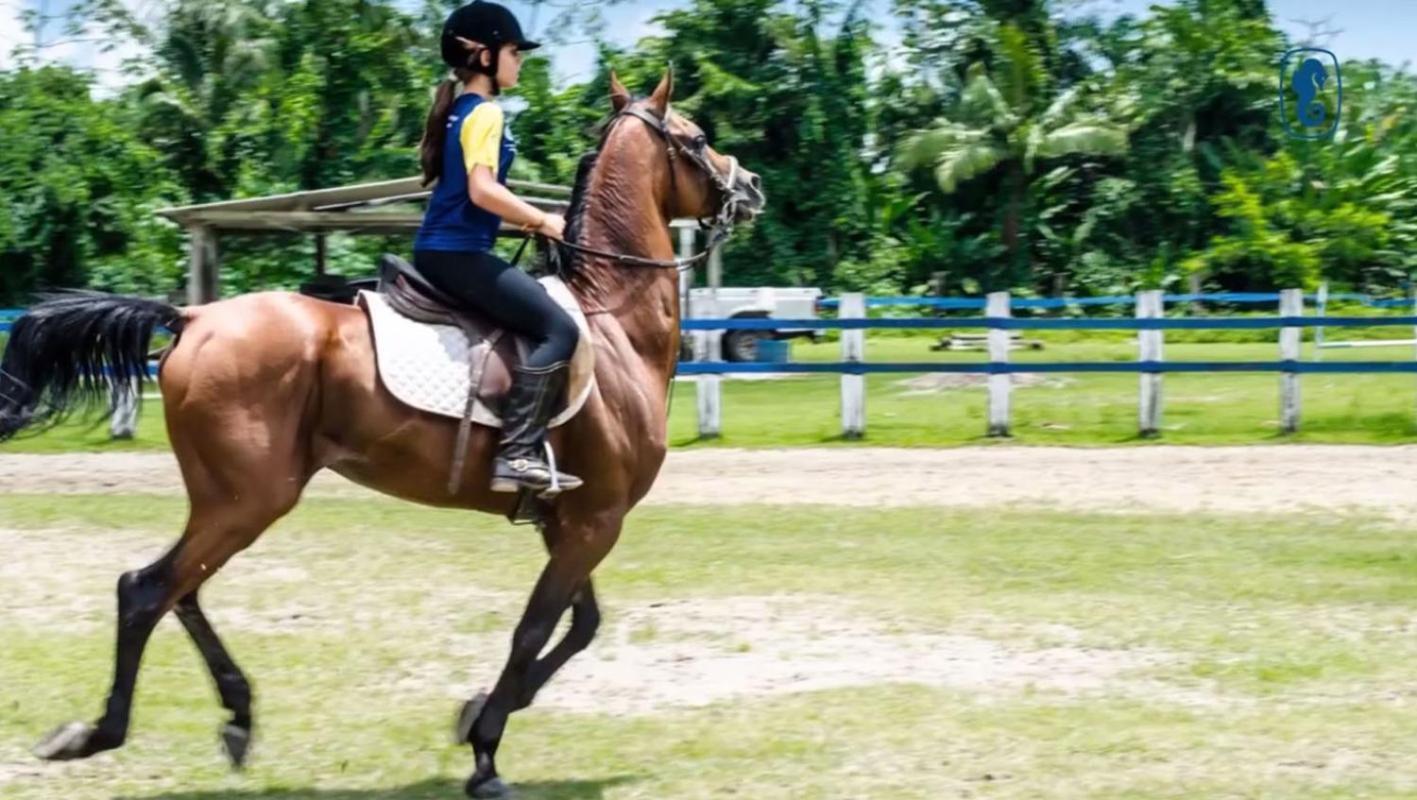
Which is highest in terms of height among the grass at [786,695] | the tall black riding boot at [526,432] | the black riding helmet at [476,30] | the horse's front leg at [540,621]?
the black riding helmet at [476,30]

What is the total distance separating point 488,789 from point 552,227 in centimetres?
203

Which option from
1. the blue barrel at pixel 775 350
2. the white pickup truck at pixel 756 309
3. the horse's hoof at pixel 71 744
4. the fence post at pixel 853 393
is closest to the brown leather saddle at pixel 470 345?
the horse's hoof at pixel 71 744

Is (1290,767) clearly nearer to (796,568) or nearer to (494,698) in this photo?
(494,698)

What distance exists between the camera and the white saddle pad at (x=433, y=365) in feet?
19.9

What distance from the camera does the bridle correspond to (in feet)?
21.9

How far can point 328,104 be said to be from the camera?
32.8m

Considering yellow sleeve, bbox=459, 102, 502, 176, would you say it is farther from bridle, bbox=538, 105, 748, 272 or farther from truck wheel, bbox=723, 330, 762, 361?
truck wheel, bbox=723, 330, 762, 361

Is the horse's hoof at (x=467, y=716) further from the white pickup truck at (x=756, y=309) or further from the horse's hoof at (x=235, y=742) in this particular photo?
the white pickup truck at (x=756, y=309)

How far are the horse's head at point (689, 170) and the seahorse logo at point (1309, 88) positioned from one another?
25.4 meters

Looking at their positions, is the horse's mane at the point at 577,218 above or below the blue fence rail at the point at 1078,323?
above

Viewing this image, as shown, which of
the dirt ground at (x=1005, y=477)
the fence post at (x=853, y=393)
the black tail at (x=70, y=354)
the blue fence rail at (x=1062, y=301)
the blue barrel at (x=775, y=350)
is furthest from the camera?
the blue barrel at (x=775, y=350)

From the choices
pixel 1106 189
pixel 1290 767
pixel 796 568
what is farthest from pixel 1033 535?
pixel 1106 189

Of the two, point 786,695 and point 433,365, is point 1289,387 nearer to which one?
point 786,695

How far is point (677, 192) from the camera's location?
6.90 metres
